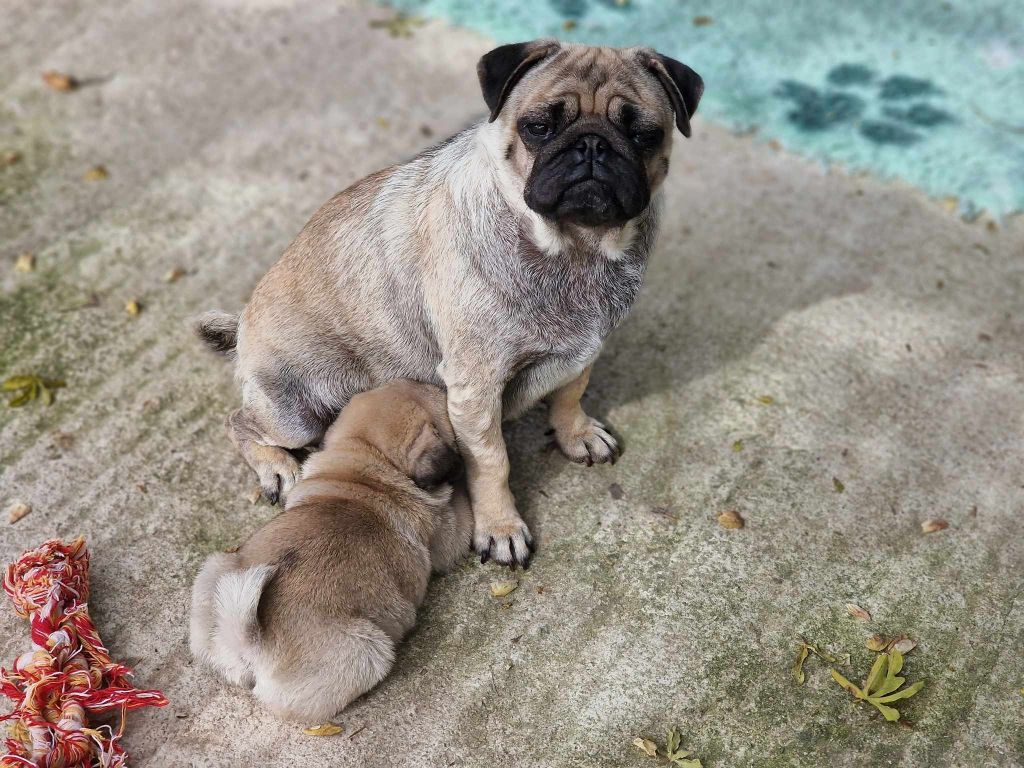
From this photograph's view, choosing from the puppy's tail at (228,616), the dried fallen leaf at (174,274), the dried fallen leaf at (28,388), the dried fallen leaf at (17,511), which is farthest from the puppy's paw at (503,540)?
the dried fallen leaf at (174,274)

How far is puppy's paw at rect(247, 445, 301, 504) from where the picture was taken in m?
4.08

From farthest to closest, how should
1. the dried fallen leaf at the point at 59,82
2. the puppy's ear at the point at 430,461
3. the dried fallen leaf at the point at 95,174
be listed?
the dried fallen leaf at the point at 59,82, the dried fallen leaf at the point at 95,174, the puppy's ear at the point at 430,461

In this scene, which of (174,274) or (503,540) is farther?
(174,274)

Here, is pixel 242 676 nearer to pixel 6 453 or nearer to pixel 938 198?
pixel 6 453

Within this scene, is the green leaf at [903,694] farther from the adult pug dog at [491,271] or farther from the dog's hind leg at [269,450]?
the dog's hind leg at [269,450]

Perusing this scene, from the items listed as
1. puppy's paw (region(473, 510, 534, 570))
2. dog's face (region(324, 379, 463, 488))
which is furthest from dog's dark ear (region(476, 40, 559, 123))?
puppy's paw (region(473, 510, 534, 570))

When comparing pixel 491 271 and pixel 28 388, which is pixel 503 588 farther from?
pixel 28 388

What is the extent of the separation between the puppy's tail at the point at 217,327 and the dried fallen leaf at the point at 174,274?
93 cm

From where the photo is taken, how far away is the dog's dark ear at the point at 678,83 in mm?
3482

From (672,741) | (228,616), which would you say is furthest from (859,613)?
(228,616)

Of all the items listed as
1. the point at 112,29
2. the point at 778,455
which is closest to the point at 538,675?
the point at 778,455

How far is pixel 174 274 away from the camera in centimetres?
520

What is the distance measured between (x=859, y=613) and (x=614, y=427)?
141cm

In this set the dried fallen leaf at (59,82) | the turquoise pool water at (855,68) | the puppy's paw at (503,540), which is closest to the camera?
the puppy's paw at (503,540)
